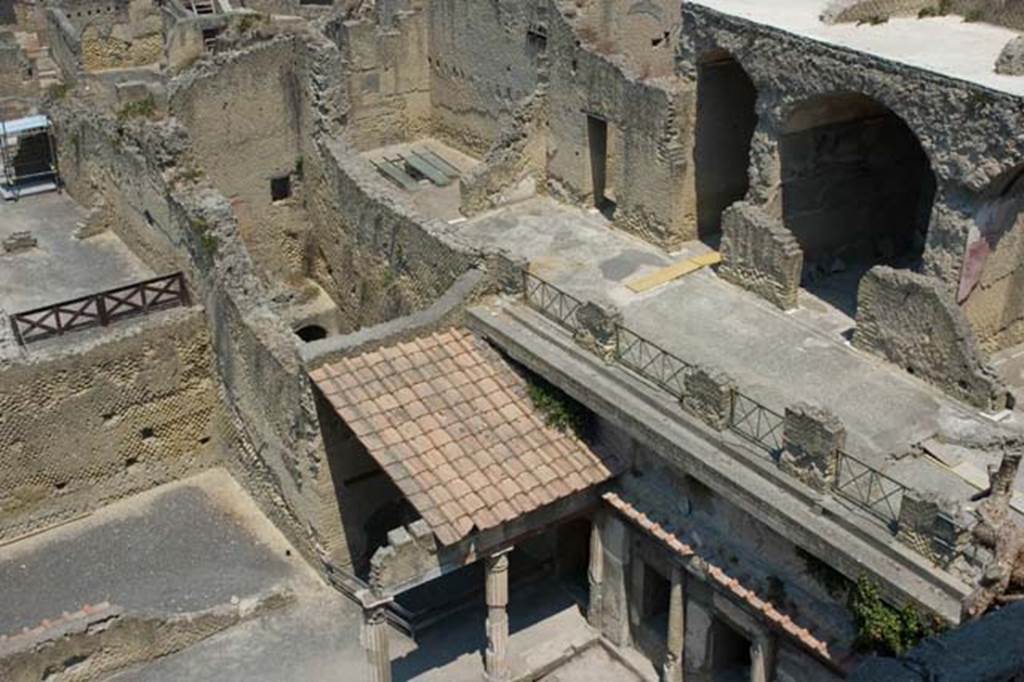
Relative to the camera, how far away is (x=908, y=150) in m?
19.7

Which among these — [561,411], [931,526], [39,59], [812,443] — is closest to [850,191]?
[561,411]

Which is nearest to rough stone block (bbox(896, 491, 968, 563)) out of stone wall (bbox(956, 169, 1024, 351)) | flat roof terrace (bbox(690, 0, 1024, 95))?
stone wall (bbox(956, 169, 1024, 351))

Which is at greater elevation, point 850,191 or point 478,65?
point 850,191

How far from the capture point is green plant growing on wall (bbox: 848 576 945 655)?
12.5 m

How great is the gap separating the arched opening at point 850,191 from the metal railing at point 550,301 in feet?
12.3

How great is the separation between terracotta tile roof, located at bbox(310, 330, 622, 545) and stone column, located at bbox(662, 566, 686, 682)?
1.61 meters

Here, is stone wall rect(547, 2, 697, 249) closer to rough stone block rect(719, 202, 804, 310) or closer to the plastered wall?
rough stone block rect(719, 202, 804, 310)

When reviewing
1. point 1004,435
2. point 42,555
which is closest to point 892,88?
point 1004,435

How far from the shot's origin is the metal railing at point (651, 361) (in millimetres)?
15508

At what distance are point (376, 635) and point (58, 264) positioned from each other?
427 inches

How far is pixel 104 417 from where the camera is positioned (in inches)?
784

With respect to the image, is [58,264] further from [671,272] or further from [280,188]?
[671,272]

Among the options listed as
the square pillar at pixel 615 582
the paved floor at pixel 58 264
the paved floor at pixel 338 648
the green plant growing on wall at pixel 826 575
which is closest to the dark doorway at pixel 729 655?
A: the square pillar at pixel 615 582

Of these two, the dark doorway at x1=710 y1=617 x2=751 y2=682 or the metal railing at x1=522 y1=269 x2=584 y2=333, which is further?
the metal railing at x1=522 y1=269 x2=584 y2=333
